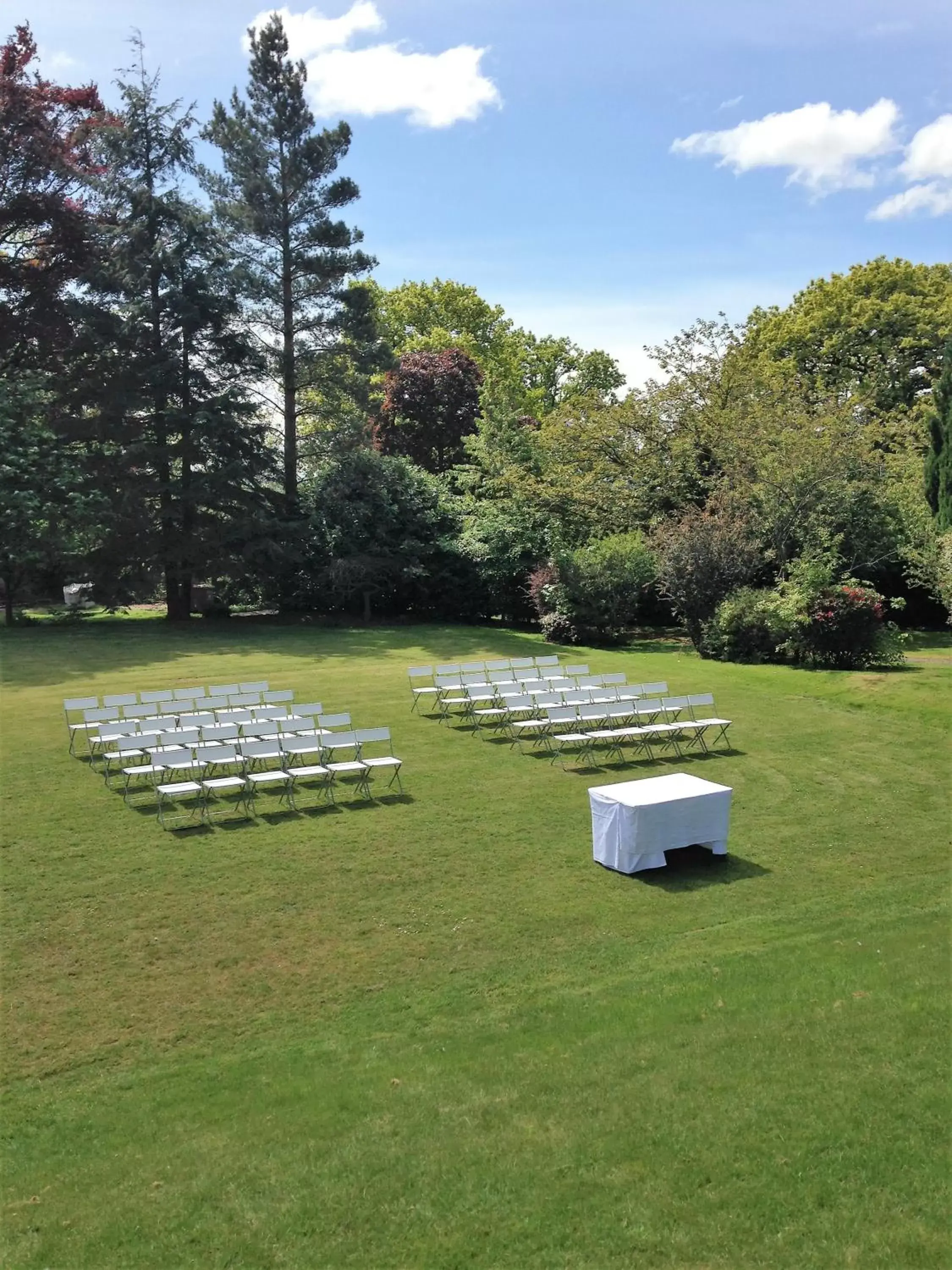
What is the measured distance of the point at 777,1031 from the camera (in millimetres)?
6930

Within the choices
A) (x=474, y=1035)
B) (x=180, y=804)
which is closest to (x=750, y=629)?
(x=180, y=804)

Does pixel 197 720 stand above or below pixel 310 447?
below

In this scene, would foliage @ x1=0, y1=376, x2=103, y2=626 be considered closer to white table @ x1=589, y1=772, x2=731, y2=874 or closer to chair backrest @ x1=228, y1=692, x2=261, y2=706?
chair backrest @ x1=228, y1=692, x2=261, y2=706

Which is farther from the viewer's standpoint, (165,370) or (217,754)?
(165,370)

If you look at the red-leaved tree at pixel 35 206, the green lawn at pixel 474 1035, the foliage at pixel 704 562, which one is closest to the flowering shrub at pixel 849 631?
the foliage at pixel 704 562

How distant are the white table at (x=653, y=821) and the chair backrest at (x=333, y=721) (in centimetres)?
605

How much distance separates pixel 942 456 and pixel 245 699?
69.0 feet

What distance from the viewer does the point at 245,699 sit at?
17.6 metres

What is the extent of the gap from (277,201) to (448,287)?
22.0 meters

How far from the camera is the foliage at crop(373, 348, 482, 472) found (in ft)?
154

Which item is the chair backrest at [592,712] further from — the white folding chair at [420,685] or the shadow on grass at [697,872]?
the shadow on grass at [697,872]

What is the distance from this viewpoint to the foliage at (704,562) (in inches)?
977

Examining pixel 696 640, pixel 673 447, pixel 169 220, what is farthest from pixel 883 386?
pixel 169 220

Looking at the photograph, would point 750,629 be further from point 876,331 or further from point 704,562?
point 876,331
